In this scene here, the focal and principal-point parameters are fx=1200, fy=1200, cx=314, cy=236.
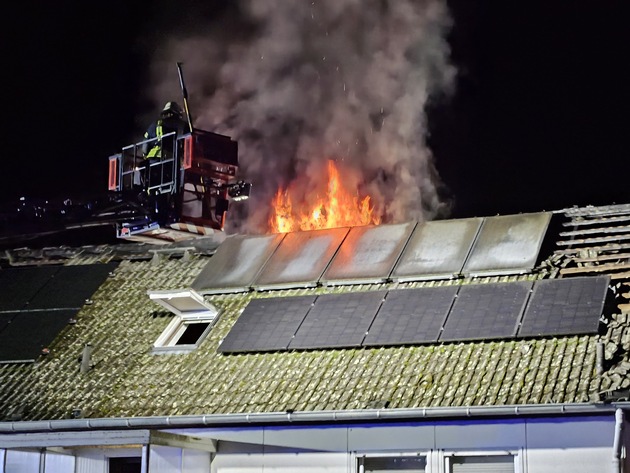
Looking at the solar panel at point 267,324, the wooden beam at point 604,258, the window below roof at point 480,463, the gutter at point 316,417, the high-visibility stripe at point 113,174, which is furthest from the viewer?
the high-visibility stripe at point 113,174

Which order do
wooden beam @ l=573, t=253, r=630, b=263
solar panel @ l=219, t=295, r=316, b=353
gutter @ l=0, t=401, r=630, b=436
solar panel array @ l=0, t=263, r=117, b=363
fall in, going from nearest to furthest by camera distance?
gutter @ l=0, t=401, r=630, b=436 < wooden beam @ l=573, t=253, r=630, b=263 < solar panel @ l=219, t=295, r=316, b=353 < solar panel array @ l=0, t=263, r=117, b=363

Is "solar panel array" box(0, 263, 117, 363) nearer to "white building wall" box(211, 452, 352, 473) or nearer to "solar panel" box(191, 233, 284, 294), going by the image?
"solar panel" box(191, 233, 284, 294)

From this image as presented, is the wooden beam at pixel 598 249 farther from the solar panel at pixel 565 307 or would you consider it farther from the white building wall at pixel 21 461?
the white building wall at pixel 21 461

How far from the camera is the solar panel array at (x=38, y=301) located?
23359 mm

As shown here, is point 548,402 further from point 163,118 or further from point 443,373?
point 163,118

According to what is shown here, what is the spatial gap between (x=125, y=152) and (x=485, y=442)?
15.7 metres

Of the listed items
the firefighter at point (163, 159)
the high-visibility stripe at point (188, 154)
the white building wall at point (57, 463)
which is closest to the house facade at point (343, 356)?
the white building wall at point (57, 463)

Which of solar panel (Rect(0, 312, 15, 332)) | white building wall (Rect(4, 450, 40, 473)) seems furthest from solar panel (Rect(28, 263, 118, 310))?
white building wall (Rect(4, 450, 40, 473))

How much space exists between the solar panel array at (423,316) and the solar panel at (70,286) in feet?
14.8

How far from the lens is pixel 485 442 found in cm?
1741

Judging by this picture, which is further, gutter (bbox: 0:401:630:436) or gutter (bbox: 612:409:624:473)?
gutter (bbox: 0:401:630:436)

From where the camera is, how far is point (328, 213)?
2969 centimetres

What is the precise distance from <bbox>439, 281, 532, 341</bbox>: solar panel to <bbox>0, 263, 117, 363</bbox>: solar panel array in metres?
8.22

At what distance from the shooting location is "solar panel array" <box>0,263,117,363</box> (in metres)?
23.4
